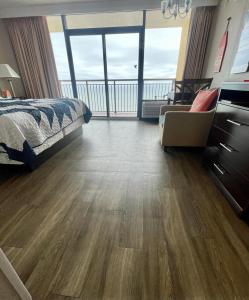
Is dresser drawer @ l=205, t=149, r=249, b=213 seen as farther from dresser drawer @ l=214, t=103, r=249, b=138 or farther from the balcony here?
the balcony

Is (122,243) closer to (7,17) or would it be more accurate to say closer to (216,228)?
(216,228)

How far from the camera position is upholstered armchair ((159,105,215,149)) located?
2.07m

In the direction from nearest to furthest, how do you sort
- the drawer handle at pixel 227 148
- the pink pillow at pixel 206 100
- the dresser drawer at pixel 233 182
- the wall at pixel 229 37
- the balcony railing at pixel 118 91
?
the dresser drawer at pixel 233 182, the drawer handle at pixel 227 148, the pink pillow at pixel 206 100, the wall at pixel 229 37, the balcony railing at pixel 118 91

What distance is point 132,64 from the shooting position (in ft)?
13.0

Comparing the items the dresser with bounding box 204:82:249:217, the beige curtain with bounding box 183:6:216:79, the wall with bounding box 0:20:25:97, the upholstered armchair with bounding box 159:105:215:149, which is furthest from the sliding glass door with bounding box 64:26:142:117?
the dresser with bounding box 204:82:249:217

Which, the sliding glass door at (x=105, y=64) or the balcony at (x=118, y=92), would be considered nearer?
the sliding glass door at (x=105, y=64)

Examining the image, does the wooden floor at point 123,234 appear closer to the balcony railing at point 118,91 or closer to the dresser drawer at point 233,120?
the dresser drawer at point 233,120

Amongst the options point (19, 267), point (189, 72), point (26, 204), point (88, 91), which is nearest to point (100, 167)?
point (26, 204)

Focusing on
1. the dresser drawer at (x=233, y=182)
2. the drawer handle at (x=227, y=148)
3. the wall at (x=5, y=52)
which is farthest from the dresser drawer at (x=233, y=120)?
the wall at (x=5, y=52)

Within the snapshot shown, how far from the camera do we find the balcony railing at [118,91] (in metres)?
4.44

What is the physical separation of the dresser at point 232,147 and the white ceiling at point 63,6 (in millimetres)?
2907

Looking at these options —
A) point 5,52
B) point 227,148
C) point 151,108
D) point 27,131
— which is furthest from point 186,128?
point 5,52

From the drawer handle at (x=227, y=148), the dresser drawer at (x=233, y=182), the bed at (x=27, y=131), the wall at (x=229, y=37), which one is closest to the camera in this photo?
the dresser drawer at (x=233, y=182)

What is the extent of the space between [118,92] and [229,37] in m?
2.92
